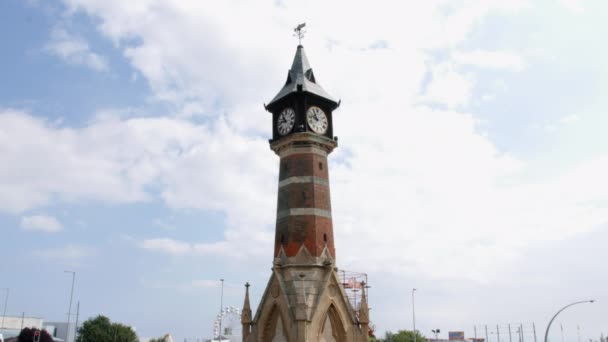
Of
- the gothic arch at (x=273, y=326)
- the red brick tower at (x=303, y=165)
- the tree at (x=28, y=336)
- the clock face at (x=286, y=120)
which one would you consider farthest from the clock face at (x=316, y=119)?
the tree at (x=28, y=336)

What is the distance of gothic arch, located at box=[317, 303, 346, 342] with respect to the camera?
122ft

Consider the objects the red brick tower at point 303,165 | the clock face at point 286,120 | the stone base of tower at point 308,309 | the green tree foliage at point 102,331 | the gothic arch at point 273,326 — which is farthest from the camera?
the green tree foliage at point 102,331

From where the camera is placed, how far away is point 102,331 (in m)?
90.0

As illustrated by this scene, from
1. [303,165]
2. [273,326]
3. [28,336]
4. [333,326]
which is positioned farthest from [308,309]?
[28,336]

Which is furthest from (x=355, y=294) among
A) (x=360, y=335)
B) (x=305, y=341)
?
(x=305, y=341)

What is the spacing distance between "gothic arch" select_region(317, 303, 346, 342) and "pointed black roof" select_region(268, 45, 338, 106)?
611 inches

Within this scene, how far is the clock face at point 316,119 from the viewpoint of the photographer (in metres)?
41.7

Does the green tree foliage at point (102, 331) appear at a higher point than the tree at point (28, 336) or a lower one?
higher

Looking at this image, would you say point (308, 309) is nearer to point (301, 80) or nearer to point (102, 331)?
point (301, 80)

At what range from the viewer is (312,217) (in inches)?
1539

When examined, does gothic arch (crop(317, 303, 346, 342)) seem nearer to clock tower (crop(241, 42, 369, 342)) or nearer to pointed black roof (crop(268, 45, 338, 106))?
clock tower (crop(241, 42, 369, 342))

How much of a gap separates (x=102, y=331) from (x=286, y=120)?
2503 inches

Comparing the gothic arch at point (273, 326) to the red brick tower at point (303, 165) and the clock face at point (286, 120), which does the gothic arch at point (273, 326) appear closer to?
the red brick tower at point (303, 165)

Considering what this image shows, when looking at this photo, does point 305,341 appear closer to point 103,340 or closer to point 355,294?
point 355,294
